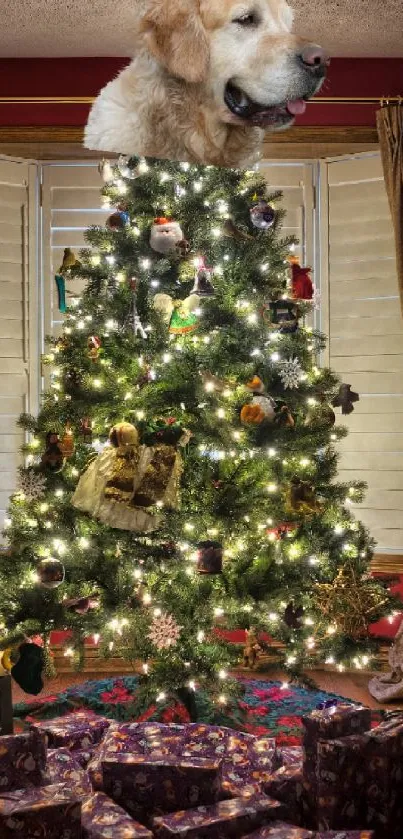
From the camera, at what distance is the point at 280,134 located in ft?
13.2

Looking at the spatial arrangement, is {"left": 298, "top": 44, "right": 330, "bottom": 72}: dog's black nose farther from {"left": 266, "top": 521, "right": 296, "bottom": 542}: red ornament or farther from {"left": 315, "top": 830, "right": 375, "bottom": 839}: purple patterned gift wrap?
{"left": 266, "top": 521, "right": 296, "bottom": 542}: red ornament

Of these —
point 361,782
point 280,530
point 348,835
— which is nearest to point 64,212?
point 280,530

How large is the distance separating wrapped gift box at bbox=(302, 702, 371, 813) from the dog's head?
4.07 ft

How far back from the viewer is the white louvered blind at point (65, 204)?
404 centimetres

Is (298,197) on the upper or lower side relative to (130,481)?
upper

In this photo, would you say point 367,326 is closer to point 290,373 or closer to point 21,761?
point 290,373

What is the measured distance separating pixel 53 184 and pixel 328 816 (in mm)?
3076

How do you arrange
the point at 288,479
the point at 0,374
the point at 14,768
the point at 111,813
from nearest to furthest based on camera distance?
1. the point at 111,813
2. the point at 14,768
3. the point at 288,479
4. the point at 0,374

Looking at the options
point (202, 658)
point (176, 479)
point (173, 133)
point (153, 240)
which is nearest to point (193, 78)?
point (173, 133)

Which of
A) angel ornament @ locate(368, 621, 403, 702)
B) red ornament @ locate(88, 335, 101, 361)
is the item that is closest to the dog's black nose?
red ornament @ locate(88, 335, 101, 361)

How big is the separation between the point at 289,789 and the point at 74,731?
1.60 ft

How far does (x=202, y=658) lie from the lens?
298 cm

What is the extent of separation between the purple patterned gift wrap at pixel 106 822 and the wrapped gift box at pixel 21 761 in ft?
0.41

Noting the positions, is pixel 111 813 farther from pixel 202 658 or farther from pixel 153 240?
pixel 153 240
